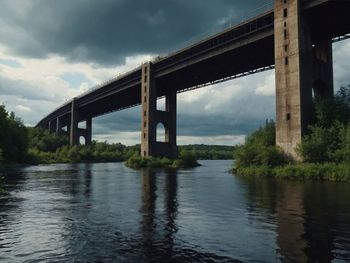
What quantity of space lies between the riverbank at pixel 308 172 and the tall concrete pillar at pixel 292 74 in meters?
3.36

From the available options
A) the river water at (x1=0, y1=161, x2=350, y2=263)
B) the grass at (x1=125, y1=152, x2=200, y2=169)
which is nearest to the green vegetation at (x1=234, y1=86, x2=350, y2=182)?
the river water at (x1=0, y1=161, x2=350, y2=263)

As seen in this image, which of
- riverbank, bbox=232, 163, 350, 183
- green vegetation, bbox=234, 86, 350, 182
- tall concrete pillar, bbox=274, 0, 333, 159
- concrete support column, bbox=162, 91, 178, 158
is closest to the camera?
riverbank, bbox=232, 163, 350, 183

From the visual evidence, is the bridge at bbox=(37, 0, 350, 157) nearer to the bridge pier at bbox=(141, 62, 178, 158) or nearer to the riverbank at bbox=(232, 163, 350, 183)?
the bridge pier at bbox=(141, 62, 178, 158)

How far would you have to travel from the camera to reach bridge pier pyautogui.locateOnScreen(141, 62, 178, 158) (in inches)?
Result: 3302

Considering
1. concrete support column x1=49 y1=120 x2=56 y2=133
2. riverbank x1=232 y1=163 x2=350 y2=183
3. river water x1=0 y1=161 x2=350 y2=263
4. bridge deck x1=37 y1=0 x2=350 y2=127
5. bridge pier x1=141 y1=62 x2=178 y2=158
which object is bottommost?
river water x1=0 y1=161 x2=350 y2=263

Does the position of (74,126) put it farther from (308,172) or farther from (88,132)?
(308,172)

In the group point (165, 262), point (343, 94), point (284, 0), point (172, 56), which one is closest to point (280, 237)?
point (165, 262)

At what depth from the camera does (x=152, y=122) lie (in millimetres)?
84375

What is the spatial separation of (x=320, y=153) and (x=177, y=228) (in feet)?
103

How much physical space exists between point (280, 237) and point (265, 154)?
1336 inches

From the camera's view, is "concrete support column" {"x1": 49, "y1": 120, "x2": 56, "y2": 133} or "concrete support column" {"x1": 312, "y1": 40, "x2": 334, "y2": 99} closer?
"concrete support column" {"x1": 312, "y1": 40, "x2": 334, "y2": 99}

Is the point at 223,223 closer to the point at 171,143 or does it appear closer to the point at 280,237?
the point at 280,237

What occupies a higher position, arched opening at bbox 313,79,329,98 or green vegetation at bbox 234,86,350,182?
arched opening at bbox 313,79,329,98

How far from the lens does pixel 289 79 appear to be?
48.2 metres
